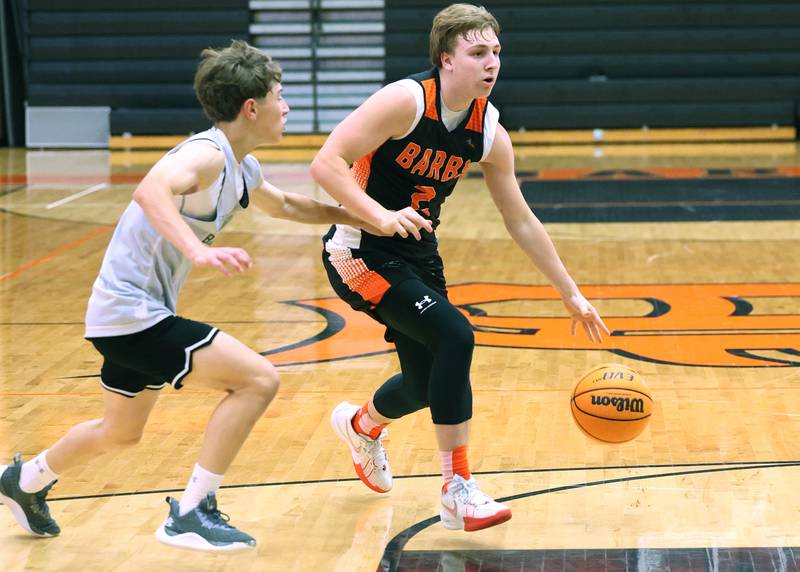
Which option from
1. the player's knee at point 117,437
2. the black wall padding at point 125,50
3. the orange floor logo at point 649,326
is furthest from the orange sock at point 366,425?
the black wall padding at point 125,50

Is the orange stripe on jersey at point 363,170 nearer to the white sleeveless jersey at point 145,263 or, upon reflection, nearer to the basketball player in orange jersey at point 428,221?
the basketball player in orange jersey at point 428,221

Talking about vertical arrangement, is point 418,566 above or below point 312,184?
above

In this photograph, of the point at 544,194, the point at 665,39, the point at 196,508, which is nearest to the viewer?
the point at 196,508

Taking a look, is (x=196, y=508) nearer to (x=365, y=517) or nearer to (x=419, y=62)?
(x=365, y=517)

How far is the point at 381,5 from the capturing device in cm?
1920

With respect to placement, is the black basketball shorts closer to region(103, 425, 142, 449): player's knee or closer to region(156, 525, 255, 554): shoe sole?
region(103, 425, 142, 449): player's knee

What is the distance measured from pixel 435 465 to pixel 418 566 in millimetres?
1017

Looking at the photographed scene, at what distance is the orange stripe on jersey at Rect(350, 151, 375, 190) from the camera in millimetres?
3948

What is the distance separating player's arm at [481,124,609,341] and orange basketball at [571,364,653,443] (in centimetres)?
17

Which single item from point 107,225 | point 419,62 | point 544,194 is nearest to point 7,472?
point 107,225

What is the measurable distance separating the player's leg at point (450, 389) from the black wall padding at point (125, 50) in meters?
16.0

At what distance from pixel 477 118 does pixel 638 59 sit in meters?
15.4

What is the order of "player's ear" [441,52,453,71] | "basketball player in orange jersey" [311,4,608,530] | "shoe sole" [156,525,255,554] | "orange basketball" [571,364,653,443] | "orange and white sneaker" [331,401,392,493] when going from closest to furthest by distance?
"shoe sole" [156,525,255,554] → "basketball player in orange jersey" [311,4,608,530] → "player's ear" [441,52,453,71] → "orange basketball" [571,364,653,443] → "orange and white sneaker" [331,401,392,493]

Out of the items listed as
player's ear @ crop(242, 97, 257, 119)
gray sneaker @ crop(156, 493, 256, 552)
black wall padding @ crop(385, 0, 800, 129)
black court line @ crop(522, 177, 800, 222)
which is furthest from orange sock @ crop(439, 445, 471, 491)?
black wall padding @ crop(385, 0, 800, 129)
